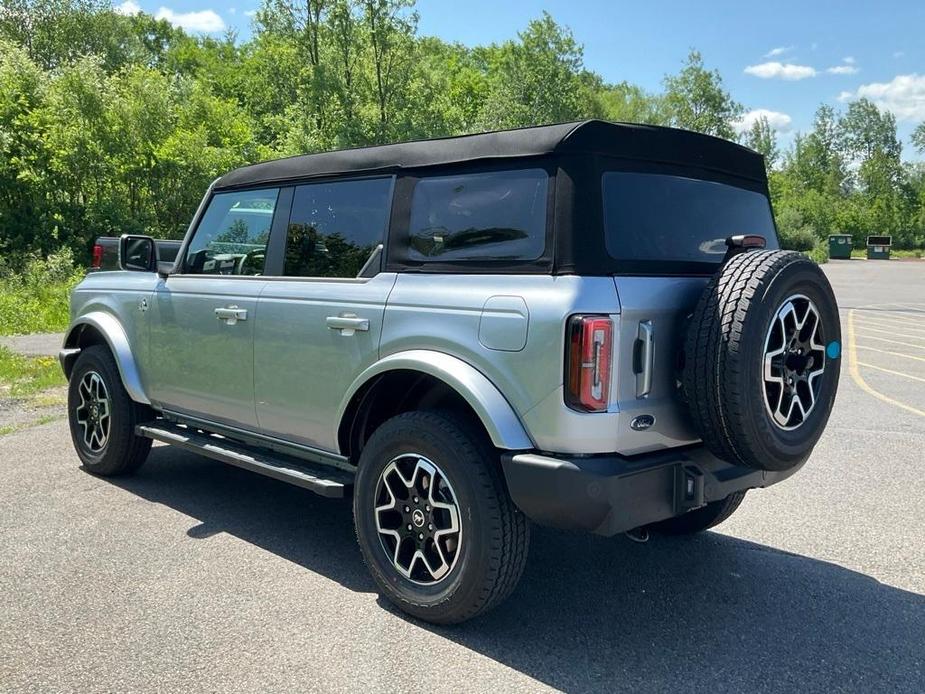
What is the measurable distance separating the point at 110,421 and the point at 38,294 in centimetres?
1288

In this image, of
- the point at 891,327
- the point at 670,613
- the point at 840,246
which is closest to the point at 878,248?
the point at 840,246

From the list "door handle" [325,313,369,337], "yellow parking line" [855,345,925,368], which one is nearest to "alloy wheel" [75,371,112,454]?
"door handle" [325,313,369,337]

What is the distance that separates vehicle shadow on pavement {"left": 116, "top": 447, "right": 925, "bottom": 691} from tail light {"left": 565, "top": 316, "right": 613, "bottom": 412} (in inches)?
40.5

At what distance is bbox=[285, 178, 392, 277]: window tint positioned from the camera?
12.5 ft

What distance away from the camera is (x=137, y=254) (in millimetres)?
5082

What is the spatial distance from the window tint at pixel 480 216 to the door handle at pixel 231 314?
118cm

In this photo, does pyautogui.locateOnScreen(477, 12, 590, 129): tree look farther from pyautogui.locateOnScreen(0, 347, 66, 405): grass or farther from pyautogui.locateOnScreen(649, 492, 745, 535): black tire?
pyautogui.locateOnScreen(649, 492, 745, 535): black tire

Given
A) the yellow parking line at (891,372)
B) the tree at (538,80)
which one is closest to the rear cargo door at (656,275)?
the yellow parking line at (891,372)

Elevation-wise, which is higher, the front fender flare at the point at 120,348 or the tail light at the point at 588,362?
the tail light at the point at 588,362

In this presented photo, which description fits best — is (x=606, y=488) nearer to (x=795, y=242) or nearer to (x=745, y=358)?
(x=745, y=358)

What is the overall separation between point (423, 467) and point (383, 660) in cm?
76

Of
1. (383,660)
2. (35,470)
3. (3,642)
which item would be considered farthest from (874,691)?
(35,470)

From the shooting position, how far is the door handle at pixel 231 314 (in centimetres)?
427

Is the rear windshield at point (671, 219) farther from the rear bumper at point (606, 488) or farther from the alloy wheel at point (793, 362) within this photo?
the rear bumper at point (606, 488)
